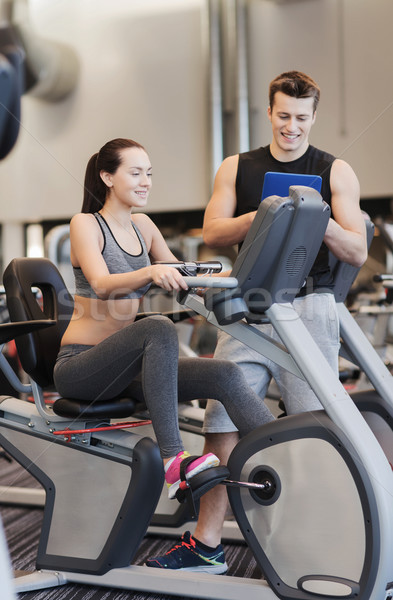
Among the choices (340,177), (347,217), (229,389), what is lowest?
(229,389)

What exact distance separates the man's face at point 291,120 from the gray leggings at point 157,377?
659mm

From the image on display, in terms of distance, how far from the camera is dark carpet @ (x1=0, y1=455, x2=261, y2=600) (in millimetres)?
2035

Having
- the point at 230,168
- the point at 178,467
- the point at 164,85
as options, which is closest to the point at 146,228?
the point at 230,168

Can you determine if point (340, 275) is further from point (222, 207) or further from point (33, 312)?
point (33, 312)

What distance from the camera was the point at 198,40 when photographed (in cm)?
691

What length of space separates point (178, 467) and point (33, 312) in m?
0.71

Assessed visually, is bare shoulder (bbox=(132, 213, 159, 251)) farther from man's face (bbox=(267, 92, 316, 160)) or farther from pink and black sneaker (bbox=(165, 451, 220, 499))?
pink and black sneaker (bbox=(165, 451, 220, 499))

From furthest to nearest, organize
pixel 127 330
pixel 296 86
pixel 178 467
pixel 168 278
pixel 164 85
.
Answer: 1. pixel 164 85
2. pixel 296 86
3. pixel 127 330
4. pixel 178 467
5. pixel 168 278

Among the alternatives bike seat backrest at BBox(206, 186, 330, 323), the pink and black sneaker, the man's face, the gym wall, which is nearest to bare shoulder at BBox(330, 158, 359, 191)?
the man's face

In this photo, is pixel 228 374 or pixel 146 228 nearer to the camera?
pixel 228 374

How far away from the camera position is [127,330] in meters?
1.89

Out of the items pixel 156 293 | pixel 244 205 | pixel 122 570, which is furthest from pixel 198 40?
pixel 122 570

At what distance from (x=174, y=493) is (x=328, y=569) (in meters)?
0.43

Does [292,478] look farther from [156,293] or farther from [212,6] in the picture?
[212,6]
